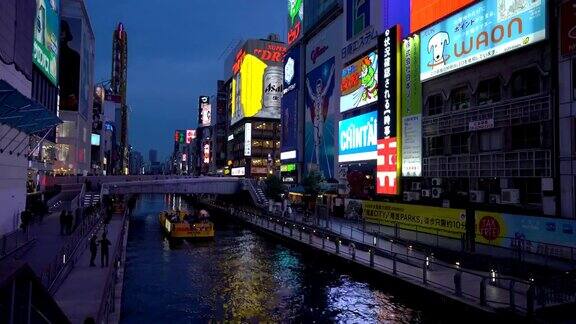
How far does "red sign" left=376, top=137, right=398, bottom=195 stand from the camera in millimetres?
45653

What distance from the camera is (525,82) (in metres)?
31.7

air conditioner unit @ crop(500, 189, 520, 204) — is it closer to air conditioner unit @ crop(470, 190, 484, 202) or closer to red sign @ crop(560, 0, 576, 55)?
air conditioner unit @ crop(470, 190, 484, 202)

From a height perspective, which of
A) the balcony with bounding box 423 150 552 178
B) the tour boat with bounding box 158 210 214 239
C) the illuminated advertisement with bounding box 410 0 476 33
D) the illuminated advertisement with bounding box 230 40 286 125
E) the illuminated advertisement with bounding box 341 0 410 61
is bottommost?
the tour boat with bounding box 158 210 214 239

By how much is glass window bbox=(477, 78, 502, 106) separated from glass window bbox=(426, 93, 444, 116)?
15.5 feet

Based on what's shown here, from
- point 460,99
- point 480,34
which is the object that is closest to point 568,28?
point 480,34

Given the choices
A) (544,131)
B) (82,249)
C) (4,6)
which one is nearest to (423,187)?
(544,131)

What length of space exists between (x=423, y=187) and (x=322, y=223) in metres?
10.3

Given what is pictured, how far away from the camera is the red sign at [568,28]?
87.8 feet

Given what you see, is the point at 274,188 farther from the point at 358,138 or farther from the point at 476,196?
the point at 476,196

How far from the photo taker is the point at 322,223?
45.8 meters

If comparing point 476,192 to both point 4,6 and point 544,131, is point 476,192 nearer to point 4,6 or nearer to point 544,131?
point 544,131

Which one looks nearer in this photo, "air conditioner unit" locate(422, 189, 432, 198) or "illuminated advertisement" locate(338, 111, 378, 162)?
"air conditioner unit" locate(422, 189, 432, 198)

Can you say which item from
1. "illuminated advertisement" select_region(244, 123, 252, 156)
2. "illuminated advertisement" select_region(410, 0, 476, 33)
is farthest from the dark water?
"illuminated advertisement" select_region(244, 123, 252, 156)

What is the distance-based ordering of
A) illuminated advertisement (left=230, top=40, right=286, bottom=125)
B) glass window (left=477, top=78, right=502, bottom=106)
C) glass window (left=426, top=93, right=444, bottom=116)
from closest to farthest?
glass window (left=477, top=78, right=502, bottom=106) < glass window (left=426, top=93, right=444, bottom=116) < illuminated advertisement (left=230, top=40, right=286, bottom=125)
